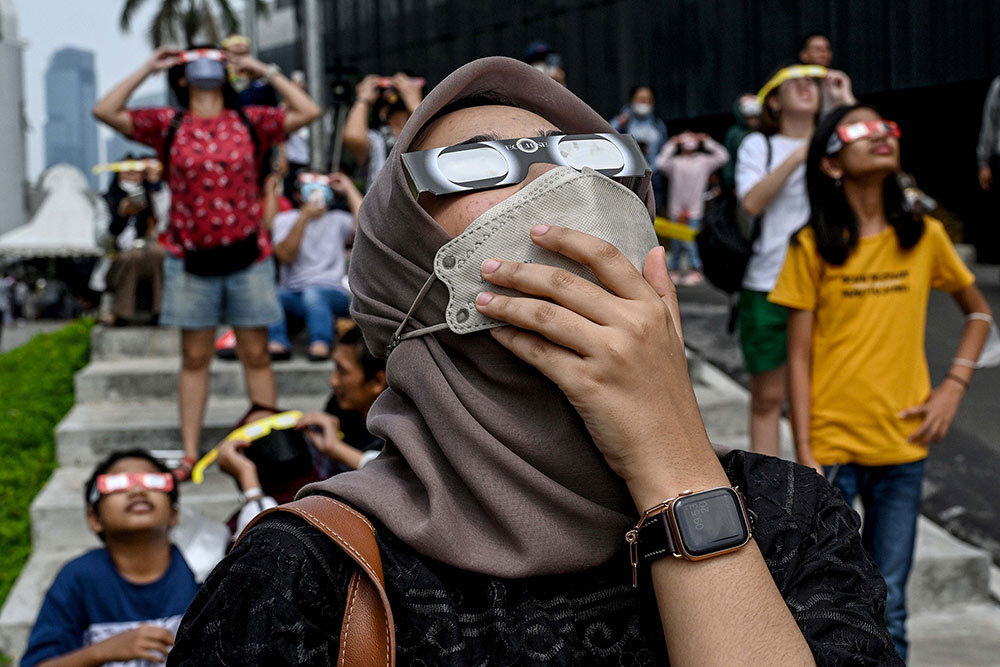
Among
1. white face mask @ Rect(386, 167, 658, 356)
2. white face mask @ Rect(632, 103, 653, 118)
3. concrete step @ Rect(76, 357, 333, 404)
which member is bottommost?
concrete step @ Rect(76, 357, 333, 404)

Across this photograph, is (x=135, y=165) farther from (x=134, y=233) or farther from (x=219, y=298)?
(x=219, y=298)

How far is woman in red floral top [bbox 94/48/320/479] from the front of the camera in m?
4.46

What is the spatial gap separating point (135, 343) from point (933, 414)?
5141mm

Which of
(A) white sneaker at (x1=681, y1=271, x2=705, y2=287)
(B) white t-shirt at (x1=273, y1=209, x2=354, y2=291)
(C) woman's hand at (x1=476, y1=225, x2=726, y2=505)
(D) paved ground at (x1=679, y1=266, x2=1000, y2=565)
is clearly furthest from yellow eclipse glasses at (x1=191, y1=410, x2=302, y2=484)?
(A) white sneaker at (x1=681, y1=271, x2=705, y2=287)

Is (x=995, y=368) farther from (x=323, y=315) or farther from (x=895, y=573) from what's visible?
(x=323, y=315)

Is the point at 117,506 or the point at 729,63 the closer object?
the point at 117,506

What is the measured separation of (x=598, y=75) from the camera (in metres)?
19.6

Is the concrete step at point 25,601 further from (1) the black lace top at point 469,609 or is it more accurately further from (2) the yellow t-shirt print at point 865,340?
(1) the black lace top at point 469,609

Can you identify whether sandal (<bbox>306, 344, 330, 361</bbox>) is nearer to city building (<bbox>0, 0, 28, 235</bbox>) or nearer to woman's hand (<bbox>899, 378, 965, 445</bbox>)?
woman's hand (<bbox>899, 378, 965, 445</bbox>)

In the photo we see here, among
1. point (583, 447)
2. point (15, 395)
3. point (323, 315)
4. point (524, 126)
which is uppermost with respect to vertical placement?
point (524, 126)

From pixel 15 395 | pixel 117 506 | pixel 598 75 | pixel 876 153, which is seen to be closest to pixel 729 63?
pixel 598 75

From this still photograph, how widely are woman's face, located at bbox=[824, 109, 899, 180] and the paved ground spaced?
2.20 m

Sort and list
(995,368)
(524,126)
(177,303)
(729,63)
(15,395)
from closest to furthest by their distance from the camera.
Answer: (524,126) < (177,303) < (995,368) < (15,395) < (729,63)

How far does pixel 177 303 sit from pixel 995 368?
16.9 feet
